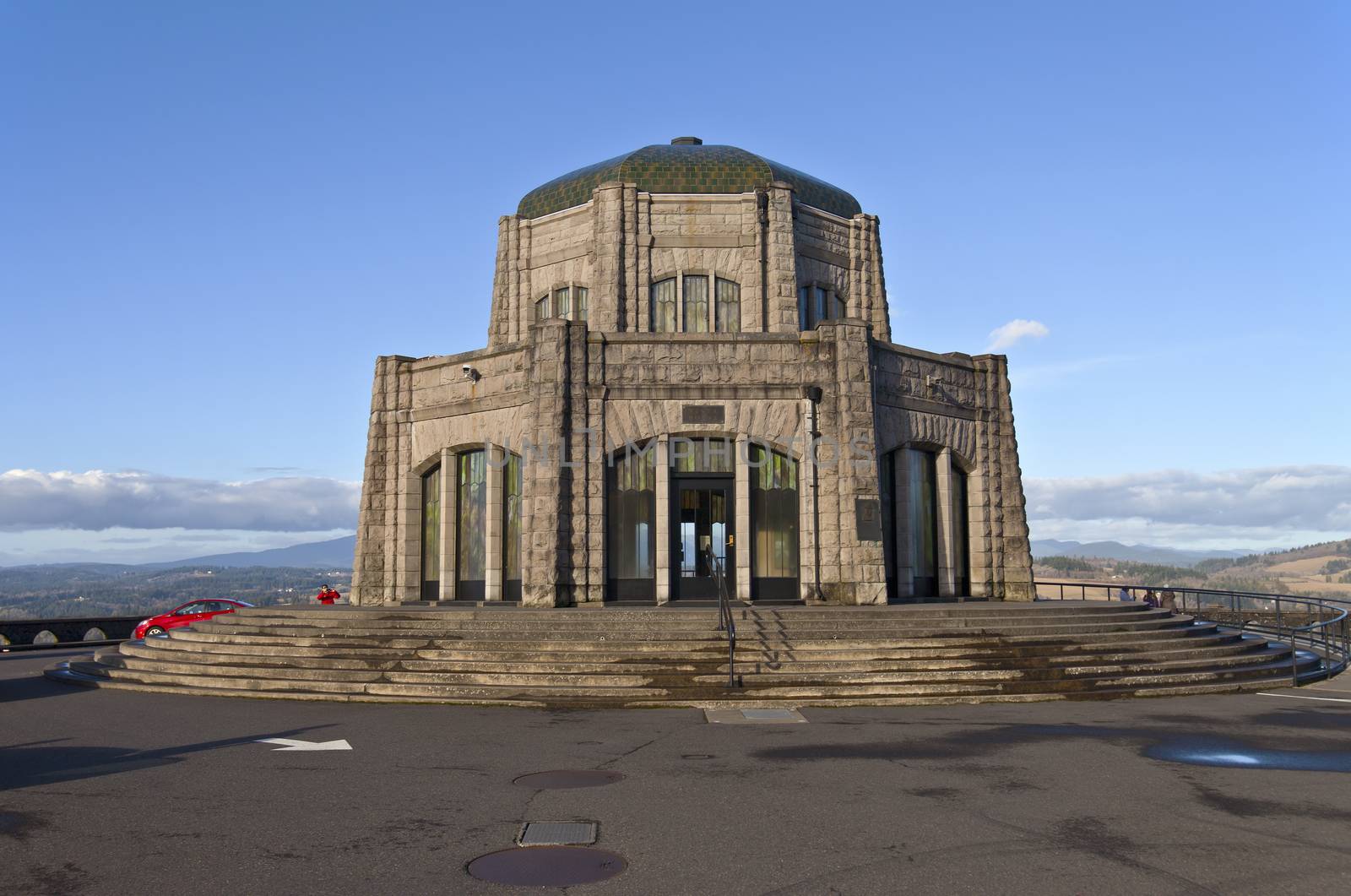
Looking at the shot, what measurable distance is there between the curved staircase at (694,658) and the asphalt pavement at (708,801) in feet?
3.42

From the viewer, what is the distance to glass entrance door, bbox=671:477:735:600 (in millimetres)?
21094

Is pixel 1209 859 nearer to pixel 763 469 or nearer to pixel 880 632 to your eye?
pixel 880 632

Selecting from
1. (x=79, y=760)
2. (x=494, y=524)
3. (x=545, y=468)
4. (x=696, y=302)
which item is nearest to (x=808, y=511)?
(x=545, y=468)

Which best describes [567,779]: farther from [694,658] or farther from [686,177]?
[686,177]

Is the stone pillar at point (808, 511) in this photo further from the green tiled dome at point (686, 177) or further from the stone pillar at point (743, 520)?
the green tiled dome at point (686, 177)

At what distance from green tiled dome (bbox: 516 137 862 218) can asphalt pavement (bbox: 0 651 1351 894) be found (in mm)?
16136

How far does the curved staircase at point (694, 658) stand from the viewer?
14.8 metres

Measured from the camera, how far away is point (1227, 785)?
920cm

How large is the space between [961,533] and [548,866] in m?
19.0

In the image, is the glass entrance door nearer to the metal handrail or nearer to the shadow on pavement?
the metal handrail


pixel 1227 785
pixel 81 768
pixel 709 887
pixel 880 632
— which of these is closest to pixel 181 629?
pixel 81 768

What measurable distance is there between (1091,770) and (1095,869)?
3.36m

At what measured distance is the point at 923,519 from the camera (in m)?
23.6

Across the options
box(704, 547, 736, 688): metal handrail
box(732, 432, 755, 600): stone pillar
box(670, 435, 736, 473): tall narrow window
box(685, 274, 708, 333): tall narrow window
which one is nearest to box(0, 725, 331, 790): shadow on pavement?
box(704, 547, 736, 688): metal handrail
